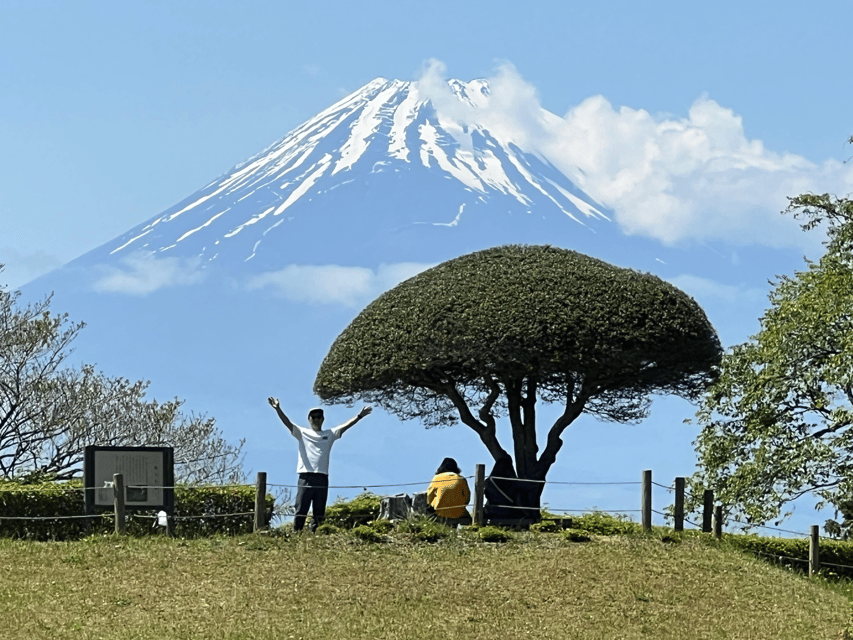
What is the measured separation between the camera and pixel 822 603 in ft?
57.0

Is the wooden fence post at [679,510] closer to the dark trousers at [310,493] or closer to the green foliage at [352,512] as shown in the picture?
the green foliage at [352,512]

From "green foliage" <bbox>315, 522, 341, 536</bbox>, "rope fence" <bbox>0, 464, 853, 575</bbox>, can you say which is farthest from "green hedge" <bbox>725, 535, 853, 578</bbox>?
"green foliage" <bbox>315, 522, 341, 536</bbox>

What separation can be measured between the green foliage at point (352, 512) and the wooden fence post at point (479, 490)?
6.78 feet

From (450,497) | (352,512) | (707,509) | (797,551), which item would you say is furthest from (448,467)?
(797,551)

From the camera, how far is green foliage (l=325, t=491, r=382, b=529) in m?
22.0

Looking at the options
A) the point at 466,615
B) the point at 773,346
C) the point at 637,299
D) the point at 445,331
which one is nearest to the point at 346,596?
the point at 466,615

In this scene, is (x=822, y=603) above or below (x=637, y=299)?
below

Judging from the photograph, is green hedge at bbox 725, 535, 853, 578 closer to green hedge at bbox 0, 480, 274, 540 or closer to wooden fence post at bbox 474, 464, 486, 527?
wooden fence post at bbox 474, 464, 486, 527

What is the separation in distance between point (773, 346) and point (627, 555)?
27.7 ft

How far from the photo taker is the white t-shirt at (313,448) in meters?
18.6

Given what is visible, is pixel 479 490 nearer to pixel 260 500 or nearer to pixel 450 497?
pixel 450 497

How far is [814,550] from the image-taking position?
73.4 ft

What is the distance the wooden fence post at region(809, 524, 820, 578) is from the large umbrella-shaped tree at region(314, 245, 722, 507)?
4.77m

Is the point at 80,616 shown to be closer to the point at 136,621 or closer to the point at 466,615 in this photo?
the point at 136,621
